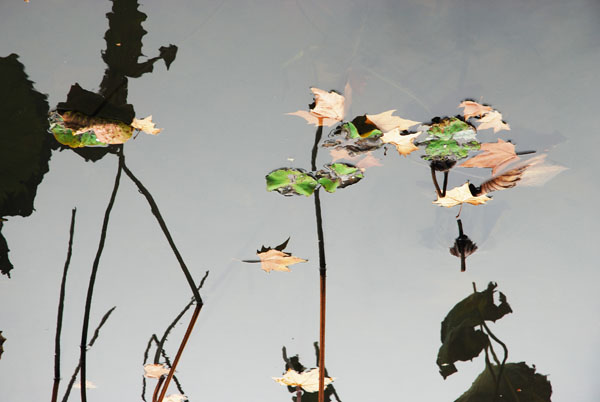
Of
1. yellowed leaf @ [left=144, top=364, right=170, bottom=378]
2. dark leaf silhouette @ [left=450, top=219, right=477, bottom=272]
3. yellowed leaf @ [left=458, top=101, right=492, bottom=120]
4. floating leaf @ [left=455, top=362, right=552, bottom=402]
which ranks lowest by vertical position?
floating leaf @ [left=455, top=362, right=552, bottom=402]

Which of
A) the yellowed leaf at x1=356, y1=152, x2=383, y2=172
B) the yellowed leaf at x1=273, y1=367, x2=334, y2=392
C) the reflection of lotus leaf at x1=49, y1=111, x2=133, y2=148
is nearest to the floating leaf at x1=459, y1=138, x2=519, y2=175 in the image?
the yellowed leaf at x1=356, y1=152, x2=383, y2=172

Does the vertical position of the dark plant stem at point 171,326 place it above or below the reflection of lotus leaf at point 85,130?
below

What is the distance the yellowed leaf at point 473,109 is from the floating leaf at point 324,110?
173mm

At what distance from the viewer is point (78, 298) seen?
Answer: 549mm

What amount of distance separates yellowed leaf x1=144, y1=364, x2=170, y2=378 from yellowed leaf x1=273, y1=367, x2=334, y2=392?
161mm

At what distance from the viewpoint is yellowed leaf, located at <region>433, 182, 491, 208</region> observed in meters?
0.56

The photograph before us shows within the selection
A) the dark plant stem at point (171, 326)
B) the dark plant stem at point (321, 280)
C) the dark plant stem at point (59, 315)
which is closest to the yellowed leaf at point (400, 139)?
the dark plant stem at point (321, 280)

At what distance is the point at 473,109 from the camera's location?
54 cm

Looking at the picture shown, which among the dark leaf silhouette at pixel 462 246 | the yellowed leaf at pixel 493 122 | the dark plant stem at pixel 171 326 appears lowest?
the dark plant stem at pixel 171 326

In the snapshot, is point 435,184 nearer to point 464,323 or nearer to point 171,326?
point 464,323

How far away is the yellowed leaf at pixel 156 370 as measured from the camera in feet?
1.82

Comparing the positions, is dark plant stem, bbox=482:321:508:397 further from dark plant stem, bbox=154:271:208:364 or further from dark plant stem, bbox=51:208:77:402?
dark plant stem, bbox=51:208:77:402

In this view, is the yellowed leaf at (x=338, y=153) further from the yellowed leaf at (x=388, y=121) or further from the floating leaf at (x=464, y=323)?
the floating leaf at (x=464, y=323)

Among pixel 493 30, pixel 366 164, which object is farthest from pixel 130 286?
pixel 493 30
